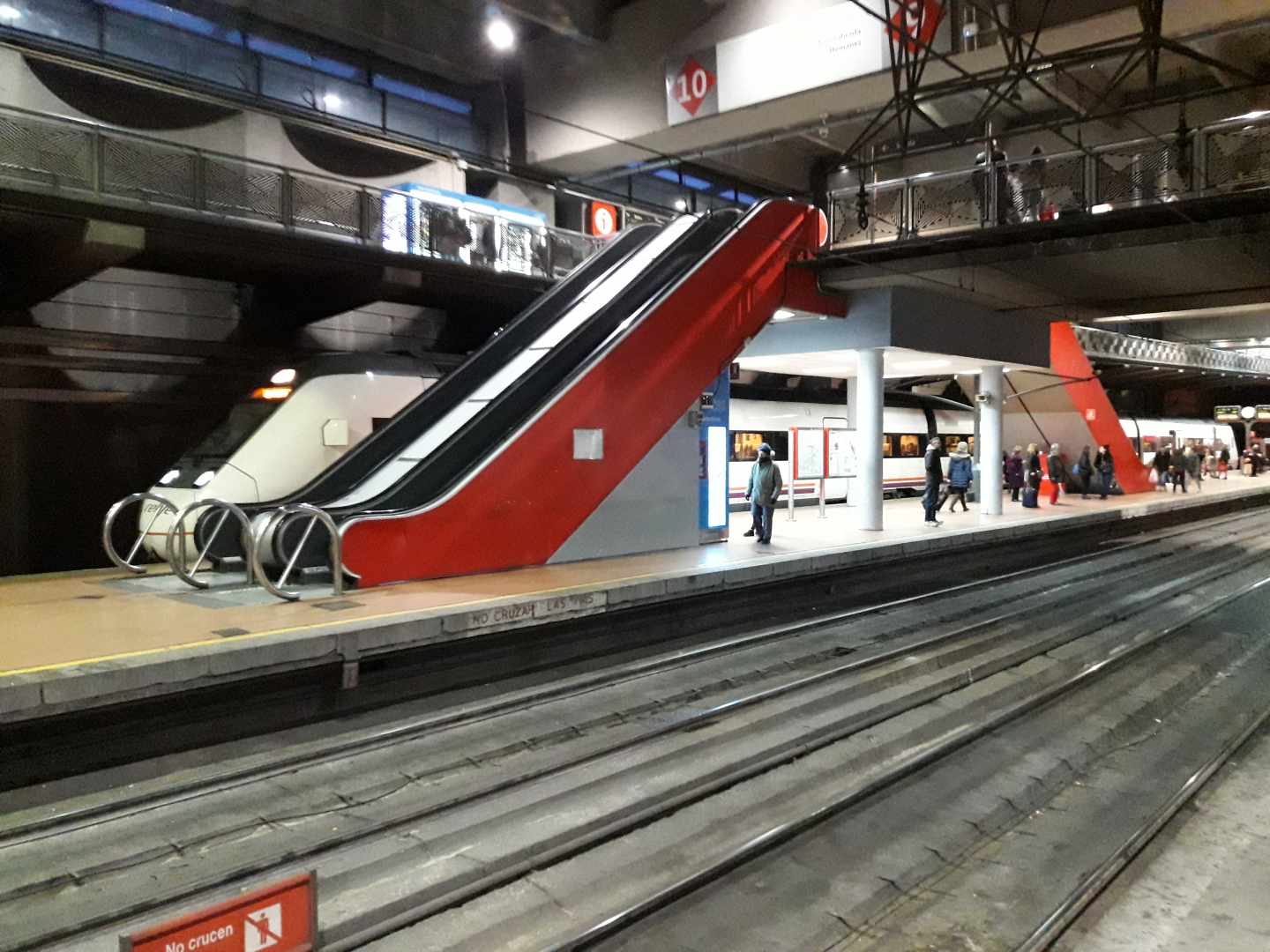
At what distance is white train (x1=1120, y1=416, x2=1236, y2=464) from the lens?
33.2 m

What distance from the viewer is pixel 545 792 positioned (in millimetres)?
6508

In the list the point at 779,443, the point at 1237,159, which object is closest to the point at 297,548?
the point at 1237,159

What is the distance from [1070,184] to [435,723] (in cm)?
1133

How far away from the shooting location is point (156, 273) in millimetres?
14281

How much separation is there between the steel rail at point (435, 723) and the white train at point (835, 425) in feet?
16.8

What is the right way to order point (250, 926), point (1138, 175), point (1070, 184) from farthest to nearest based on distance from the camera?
point (1070, 184) → point (1138, 175) → point (250, 926)

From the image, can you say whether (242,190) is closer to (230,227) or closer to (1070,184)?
(230,227)

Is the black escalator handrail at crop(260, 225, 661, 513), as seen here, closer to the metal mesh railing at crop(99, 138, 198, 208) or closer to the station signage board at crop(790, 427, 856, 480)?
the metal mesh railing at crop(99, 138, 198, 208)

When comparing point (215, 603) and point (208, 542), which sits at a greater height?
point (208, 542)

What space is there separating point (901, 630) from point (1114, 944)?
726 cm

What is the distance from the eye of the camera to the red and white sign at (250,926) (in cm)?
292

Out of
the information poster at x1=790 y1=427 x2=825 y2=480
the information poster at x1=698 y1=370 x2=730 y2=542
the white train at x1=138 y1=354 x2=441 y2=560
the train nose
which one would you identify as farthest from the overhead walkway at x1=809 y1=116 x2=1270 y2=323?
the train nose

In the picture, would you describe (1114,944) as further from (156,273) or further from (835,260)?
(156,273)

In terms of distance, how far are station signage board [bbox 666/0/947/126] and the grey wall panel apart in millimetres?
7520
